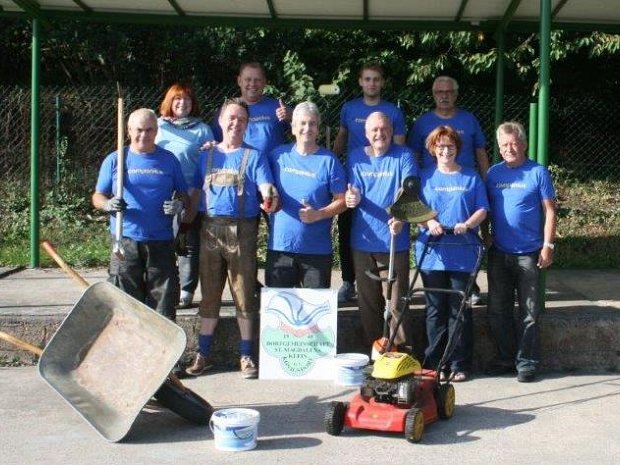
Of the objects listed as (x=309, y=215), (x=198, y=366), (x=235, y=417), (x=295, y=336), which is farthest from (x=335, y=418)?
(x=198, y=366)

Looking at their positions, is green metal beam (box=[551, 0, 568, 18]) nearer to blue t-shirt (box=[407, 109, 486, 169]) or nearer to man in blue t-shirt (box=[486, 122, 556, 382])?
blue t-shirt (box=[407, 109, 486, 169])

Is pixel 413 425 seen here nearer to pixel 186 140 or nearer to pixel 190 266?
pixel 190 266

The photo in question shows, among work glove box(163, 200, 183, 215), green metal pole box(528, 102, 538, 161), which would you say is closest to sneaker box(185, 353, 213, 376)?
work glove box(163, 200, 183, 215)

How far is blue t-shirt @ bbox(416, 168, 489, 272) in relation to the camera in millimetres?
6652

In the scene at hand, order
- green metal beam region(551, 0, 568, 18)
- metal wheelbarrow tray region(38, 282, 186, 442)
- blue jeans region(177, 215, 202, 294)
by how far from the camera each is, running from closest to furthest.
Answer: metal wheelbarrow tray region(38, 282, 186, 442) → blue jeans region(177, 215, 202, 294) → green metal beam region(551, 0, 568, 18)

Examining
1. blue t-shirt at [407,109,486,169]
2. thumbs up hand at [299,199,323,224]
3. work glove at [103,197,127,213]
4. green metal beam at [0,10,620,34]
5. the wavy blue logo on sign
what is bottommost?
the wavy blue logo on sign

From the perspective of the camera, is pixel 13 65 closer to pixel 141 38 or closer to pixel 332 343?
pixel 141 38

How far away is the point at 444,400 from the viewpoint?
19.1 ft

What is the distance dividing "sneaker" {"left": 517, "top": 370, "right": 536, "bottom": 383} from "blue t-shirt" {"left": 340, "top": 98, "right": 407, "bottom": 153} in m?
2.05

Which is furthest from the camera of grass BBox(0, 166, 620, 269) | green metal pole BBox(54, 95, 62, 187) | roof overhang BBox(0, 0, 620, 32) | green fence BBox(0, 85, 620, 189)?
green fence BBox(0, 85, 620, 189)

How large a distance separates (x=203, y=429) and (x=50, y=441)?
897 millimetres

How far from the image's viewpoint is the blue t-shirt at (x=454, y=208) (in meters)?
6.65

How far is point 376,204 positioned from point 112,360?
2.22 metres

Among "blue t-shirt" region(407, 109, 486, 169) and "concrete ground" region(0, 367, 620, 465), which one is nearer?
"concrete ground" region(0, 367, 620, 465)
